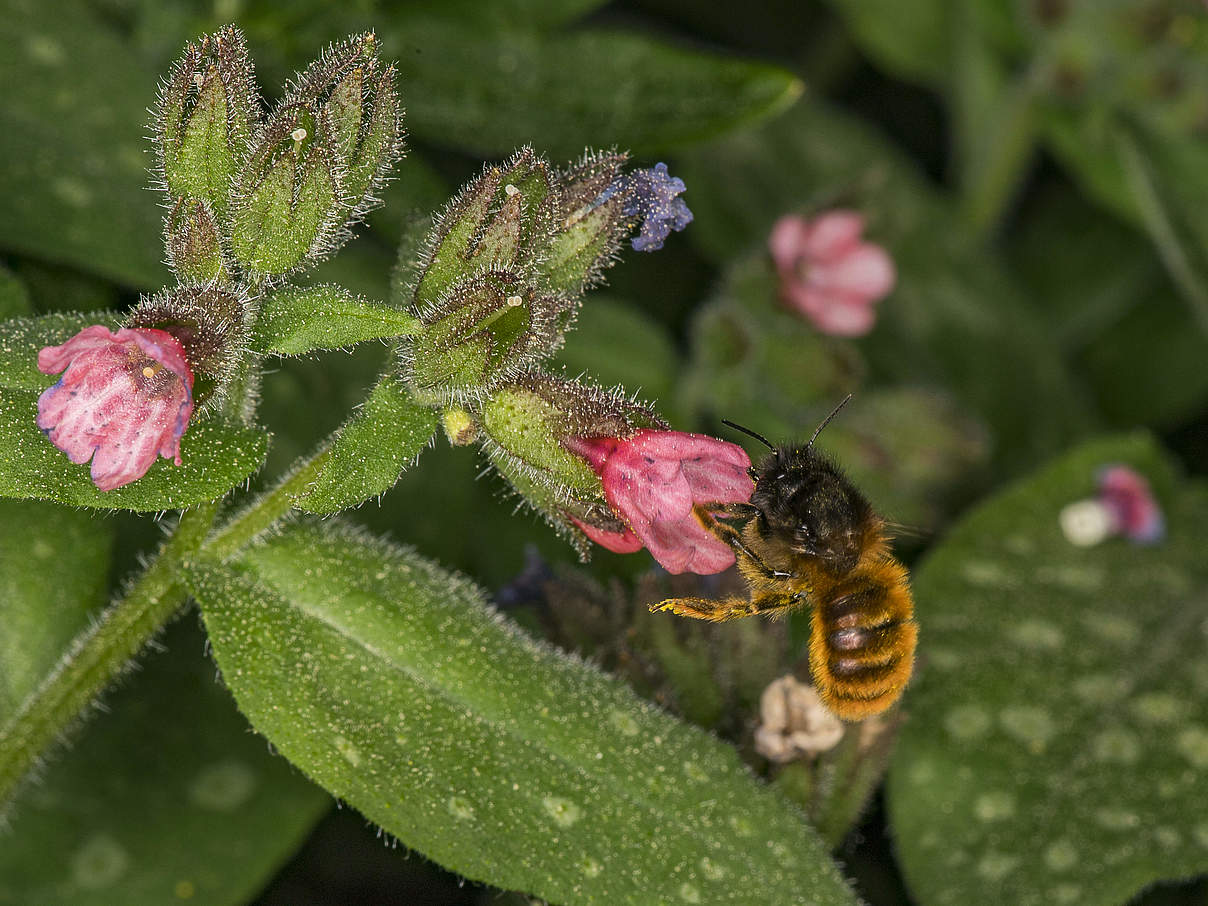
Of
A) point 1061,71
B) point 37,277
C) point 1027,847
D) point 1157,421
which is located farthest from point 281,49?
point 1157,421

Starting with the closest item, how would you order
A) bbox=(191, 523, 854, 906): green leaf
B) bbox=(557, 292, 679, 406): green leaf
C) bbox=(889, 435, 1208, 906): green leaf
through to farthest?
bbox=(191, 523, 854, 906): green leaf → bbox=(889, 435, 1208, 906): green leaf → bbox=(557, 292, 679, 406): green leaf

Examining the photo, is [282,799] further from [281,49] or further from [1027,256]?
[1027,256]

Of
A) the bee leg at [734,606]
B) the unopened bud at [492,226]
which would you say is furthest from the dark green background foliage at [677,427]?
the bee leg at [734,606]

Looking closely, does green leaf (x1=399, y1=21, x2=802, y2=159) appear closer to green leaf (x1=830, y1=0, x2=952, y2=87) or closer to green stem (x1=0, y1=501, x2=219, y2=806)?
green leaf (x1=830, y1=0, x2=952, y2=87)

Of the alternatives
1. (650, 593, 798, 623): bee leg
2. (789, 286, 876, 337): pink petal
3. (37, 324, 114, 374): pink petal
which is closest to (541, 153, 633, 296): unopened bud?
(650, 593, 798, 623): bee leg

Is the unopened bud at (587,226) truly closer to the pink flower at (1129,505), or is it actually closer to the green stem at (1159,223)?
the pink flower at (1129,505)

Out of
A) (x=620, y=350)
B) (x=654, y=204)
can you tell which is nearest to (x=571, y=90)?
(x=620, y=350)

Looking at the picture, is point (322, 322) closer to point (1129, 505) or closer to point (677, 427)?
point (677, 427)
